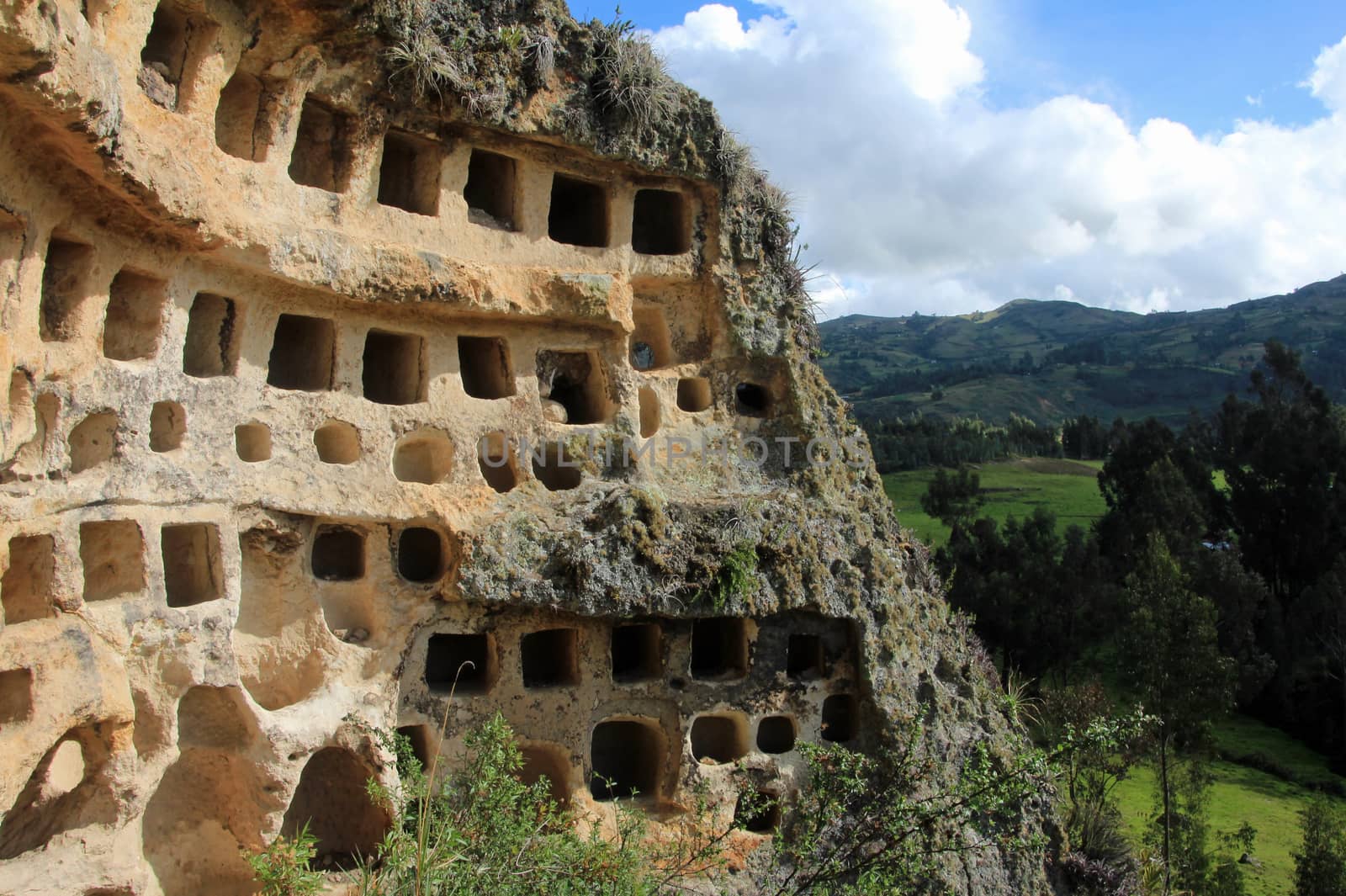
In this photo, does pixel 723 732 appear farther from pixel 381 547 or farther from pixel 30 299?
pixel 30 299

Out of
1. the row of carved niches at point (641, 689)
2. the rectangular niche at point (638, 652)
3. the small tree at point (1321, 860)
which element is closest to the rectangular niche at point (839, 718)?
the row of carved niches at point (641, 689)

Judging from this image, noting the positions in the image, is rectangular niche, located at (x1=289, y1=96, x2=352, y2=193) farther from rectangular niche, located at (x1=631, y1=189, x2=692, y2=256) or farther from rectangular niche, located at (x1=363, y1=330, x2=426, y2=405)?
rectangular niche, located at (x1=631, y1=189, x2=692, y2=256)

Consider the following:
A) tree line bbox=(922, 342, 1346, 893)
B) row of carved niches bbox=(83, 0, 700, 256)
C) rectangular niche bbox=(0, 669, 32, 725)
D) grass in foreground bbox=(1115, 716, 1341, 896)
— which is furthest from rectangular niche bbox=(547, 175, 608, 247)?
grass in foreground bbox=(1115, 716, 1341, 896)

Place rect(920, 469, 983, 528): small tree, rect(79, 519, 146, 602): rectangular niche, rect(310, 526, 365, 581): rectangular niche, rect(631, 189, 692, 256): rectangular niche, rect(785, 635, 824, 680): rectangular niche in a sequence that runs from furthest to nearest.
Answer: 1. rect(920, 469, 983, 528): small tree
2. rect(631, 189, 692, 256): rectangular niche
3. rect(785, 635, 824, 680): rectangular niche
4. rect(310, 526, 365, 581): rectangular niche
5. rect(79, 519, 146, 602): rectangular niche

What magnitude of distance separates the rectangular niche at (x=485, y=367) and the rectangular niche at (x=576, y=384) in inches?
16.3

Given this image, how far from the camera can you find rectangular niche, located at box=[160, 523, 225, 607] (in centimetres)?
979

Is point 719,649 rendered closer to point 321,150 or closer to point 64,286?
point 321,150

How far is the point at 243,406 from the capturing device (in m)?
10.0

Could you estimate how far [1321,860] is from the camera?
17766 mm

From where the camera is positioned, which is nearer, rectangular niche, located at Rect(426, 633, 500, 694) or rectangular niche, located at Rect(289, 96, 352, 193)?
rectangular niche, located at Rect(289, 96, 352, 193)

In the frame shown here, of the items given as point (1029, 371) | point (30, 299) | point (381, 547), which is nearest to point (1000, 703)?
point (381, 547)

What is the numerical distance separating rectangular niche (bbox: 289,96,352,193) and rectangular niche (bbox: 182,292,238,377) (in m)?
1.72

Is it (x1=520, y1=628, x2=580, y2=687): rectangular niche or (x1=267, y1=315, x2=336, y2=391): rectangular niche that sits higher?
(x1=267, y1=315, x2=336, y2=391): rectangular niche

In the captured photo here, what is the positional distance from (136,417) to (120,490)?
65cm
